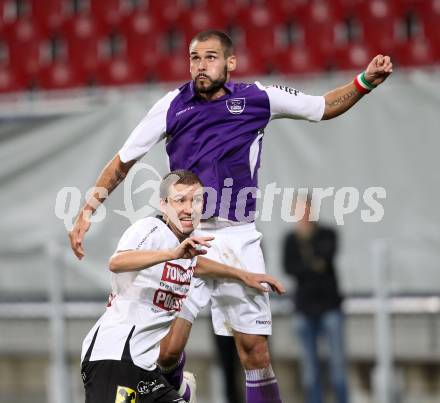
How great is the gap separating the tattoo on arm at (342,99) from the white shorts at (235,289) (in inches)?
29.0

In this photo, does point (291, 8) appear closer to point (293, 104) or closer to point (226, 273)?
point (293, 104)

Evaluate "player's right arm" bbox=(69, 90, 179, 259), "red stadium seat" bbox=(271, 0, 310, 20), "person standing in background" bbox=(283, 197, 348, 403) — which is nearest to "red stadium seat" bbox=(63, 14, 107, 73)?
"red stadium seat" bbox=(271, 0, 310, 20)

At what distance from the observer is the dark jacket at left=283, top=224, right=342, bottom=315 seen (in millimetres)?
7609

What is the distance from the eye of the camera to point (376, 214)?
314 inches

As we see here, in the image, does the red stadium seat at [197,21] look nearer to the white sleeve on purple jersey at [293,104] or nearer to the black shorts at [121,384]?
the white sleeve on purple jersey at [293,104]

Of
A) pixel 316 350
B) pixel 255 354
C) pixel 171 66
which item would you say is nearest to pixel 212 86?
pixel 255 354

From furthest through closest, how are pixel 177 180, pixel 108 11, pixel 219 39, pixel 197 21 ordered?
pixel 108 11, pixel 197 21, pixel 219 39, pixel 177 180

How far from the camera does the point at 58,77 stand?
1351 centimetres

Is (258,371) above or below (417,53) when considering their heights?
below

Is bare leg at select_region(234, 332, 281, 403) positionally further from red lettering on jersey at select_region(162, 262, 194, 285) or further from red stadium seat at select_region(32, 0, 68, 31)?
red stadium seat at select_region(32, 0, 68, 31)

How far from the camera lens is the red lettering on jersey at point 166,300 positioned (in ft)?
14.0

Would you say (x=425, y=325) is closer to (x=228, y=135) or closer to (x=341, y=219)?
(x=341, y=219)

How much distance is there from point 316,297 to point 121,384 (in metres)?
3.68

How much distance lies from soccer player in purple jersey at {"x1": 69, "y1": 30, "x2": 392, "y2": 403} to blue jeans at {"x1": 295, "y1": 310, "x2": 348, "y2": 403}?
2692 mm
